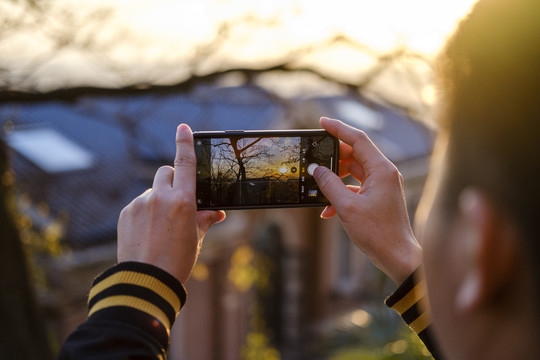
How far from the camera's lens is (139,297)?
1040 mm

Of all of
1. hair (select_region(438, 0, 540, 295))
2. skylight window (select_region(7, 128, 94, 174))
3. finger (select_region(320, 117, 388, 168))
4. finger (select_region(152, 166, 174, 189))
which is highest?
hair (select_region(438, 0, 540, 295))

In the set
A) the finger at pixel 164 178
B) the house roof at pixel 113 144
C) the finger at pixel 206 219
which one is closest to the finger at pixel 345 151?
the finger at pixel 206 219

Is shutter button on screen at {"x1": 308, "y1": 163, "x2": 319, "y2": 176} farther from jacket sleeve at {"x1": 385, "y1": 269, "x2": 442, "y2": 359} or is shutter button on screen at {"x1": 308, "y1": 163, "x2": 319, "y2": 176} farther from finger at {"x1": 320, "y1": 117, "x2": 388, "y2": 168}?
jacket sleeve at {"x1": 385, "y1": 269, "x2": 442, "y2": 359}

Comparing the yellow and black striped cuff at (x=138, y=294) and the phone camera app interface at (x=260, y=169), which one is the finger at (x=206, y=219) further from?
the yellow and black striped cuff at (x=138, y=294)

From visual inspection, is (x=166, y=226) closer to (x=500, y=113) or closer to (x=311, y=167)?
(x=311, y=167)

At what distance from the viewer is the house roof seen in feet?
23.7

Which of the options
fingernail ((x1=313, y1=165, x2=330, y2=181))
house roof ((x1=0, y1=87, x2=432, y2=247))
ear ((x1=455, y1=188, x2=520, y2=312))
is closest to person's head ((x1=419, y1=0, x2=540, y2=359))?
ear ((x1=455, y1=188, x2=520, y2=312))

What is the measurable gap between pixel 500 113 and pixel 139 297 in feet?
2.53

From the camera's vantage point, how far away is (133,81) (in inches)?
133

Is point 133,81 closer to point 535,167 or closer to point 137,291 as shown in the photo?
point 137,291

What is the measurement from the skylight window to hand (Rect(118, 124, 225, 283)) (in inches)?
345

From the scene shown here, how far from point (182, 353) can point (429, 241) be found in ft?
32.1

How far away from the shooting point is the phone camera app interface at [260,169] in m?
1.63

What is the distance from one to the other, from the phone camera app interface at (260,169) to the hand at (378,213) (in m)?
0.14
